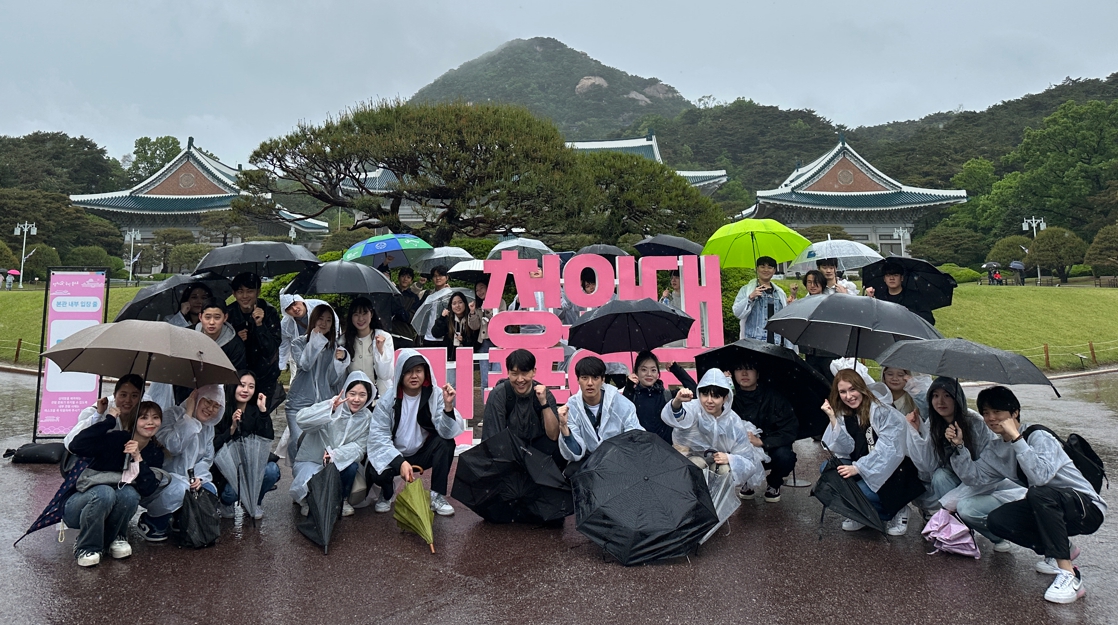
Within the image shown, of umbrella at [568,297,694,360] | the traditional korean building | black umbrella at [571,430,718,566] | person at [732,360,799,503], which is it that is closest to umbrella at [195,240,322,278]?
umbrella at [568,297,694,360]

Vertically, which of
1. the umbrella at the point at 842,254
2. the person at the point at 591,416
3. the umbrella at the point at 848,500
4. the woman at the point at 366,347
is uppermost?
the umbrella at the point at 842,254

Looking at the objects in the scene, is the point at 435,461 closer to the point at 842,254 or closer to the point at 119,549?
the point at 119,549

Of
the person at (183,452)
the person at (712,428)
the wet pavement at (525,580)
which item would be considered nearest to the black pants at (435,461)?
the wet pavement at (525,580)

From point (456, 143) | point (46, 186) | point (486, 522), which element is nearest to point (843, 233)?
point (456, 143)

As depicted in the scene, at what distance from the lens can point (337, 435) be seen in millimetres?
4656

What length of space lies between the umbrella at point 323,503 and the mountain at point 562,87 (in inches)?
3462

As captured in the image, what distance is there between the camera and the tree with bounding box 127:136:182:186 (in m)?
54.8

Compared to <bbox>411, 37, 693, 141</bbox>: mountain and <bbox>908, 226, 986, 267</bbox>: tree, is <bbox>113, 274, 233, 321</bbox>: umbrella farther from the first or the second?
<bbox>411, 37, 693, 141</bbox>: mountain

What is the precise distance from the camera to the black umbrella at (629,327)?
5.59 meters

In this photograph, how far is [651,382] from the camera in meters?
5.09

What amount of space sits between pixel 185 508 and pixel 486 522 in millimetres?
1825

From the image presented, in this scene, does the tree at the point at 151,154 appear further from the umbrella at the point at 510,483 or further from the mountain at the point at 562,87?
the umbrella at the point at 510,483

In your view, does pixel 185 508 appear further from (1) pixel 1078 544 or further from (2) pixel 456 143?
(2) pixel 456 143

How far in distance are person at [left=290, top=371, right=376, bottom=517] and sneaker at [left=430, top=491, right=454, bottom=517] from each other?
57 cm
